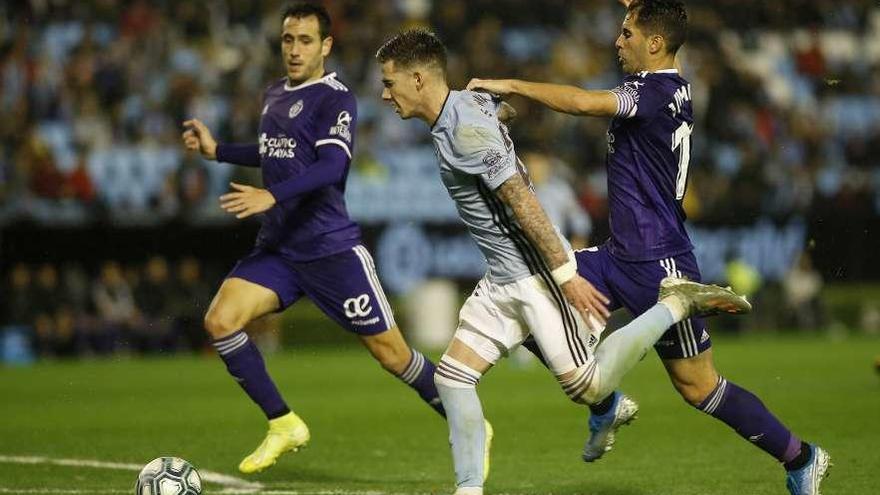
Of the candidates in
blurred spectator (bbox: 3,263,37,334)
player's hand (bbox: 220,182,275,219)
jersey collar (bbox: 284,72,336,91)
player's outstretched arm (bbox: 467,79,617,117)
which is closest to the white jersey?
player's outstretched arm (bbox: 467,79,617,117)

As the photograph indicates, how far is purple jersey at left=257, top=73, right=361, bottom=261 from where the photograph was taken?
905 centimetres

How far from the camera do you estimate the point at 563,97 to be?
6.92 metres

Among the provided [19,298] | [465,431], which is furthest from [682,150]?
[19,298]

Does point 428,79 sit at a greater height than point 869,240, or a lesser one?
greater

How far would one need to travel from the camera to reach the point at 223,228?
2114 cm

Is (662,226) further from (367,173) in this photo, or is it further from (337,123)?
(367,173)

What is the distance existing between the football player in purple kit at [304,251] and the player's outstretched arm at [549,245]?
217 centimetres

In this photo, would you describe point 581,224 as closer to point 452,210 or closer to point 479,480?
point 452,210

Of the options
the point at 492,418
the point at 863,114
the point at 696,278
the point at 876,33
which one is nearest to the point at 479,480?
the point at 696,278

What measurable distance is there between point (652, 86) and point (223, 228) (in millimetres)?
14411

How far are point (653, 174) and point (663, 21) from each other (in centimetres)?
78

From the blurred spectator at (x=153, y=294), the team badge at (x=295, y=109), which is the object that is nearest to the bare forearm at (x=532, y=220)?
the team badge at (x=295, y=109)

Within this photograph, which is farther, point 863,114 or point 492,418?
point 863,114

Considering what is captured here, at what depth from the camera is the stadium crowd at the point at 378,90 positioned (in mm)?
21250
